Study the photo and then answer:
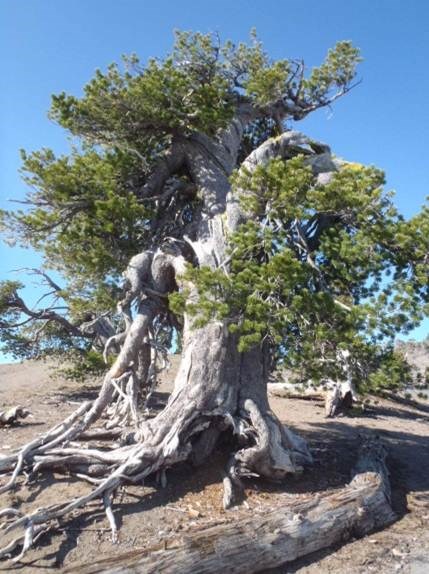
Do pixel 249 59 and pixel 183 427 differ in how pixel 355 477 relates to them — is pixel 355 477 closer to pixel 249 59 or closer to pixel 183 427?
pixel 183 427

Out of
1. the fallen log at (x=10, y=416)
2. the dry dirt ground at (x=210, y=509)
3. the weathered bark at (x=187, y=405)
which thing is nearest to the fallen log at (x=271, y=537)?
the dry dirt ground at (x=210, y=509)

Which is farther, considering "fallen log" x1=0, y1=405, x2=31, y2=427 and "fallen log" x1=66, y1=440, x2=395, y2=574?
"fallen log" x1=0, y1=405, x2=31, y2=427

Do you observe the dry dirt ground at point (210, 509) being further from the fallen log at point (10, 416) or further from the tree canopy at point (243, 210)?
the tree canopy at point (243, 210)

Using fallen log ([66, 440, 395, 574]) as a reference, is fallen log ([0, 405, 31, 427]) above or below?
above

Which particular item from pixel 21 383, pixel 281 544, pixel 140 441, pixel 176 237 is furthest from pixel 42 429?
pixel 21 383

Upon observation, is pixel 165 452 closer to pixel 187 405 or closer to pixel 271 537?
pixel 187 405

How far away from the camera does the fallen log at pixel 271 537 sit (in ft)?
13.5

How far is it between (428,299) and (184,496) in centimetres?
425

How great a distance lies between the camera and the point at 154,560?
4094 millimetres

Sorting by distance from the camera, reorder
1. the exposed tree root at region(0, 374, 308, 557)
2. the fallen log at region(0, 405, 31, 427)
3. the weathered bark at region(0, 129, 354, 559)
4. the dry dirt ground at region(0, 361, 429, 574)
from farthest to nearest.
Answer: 1. the fallen log at region(0, 405, 31, 427)
2. the weathered bark at region(0, 129, 354, 559)
3. the exposed tree root at region(0, 374, 308, 557)
4. the dry dirt ground at region(0, 361, 429, 574)

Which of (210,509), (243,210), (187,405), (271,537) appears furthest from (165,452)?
(243,210)

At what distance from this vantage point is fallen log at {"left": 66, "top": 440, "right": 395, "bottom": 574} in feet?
13.5

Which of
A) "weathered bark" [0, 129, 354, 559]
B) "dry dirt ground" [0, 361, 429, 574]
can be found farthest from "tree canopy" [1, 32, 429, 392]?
"dry dirt ground" [0, 361, 429, 574]

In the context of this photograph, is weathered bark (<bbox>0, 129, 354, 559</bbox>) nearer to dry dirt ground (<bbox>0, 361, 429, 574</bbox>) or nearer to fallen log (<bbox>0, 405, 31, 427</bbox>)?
dry dirt ground (<bbox>0, 361, 429, 574</bbox>)
